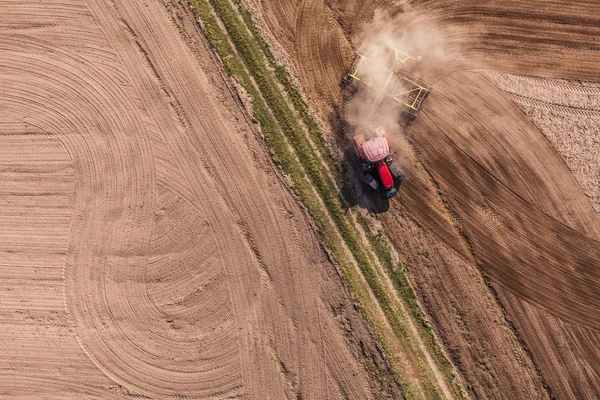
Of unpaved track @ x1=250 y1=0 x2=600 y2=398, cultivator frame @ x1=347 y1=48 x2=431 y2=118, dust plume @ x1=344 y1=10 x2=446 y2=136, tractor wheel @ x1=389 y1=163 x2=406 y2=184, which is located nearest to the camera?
tractor wheel @ x1=389 y1=163 x2=406 y2=184

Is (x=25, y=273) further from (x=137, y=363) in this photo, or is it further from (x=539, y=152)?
(x=539, y=152)

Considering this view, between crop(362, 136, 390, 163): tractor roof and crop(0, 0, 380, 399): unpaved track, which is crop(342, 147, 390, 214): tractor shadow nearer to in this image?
crop(362, 136, 390, 163): tractor roof

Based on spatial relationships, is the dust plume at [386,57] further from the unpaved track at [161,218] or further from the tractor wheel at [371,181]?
the unpaved track at [161,218]

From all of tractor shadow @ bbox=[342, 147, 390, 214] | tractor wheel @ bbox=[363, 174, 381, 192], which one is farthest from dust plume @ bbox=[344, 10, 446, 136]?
tractor wheel @ bbox=[363, 174, 381, 192]

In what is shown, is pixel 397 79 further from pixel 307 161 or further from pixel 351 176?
pixel 307 161

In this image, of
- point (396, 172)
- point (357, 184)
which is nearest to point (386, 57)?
point (396, 172)

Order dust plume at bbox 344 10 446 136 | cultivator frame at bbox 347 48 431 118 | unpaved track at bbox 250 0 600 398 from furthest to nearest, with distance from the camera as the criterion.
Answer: unpaved track at bbox 250 0 600 398, dust plume at bbox 344 10 446 136, cultivator frame at bbox 347 48 431 118

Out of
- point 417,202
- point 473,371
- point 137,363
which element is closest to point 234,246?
point 137,363
